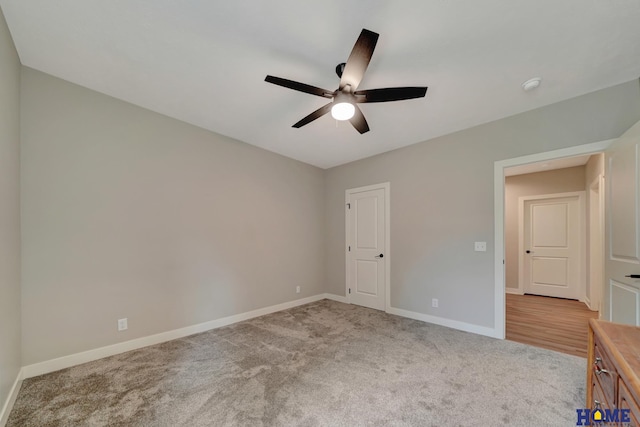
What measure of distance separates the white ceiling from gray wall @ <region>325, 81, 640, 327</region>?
0.24 m

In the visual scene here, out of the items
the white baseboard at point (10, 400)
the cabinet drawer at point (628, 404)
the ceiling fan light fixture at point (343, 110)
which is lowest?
the white baseboard at point (10, 400)

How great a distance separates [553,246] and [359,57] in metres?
5.97

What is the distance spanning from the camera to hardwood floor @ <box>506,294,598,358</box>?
2924 millimetres

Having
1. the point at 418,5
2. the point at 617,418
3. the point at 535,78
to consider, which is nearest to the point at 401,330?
the point at 617,418

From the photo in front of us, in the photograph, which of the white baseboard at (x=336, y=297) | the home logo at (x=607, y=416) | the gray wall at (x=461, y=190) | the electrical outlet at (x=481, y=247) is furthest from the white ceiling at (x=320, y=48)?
the white baseboard at (x=336, y=297)

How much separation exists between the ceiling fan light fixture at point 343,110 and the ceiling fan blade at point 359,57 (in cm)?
12

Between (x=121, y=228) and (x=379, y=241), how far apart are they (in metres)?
3.47

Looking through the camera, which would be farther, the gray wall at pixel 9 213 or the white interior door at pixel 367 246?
the white interior door at pixel 367 246

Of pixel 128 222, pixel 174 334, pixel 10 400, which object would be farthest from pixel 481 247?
pixel 10 400

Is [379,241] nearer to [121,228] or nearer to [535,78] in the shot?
[535,78]

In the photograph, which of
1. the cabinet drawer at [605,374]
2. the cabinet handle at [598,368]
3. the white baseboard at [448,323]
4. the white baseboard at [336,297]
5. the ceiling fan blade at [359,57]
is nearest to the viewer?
the cabinet drawer at [605,374]

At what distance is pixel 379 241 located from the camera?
4277 mm

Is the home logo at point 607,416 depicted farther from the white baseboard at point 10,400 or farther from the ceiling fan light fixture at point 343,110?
the white baseboard at point 10,400

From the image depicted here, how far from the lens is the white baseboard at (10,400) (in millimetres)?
1697
